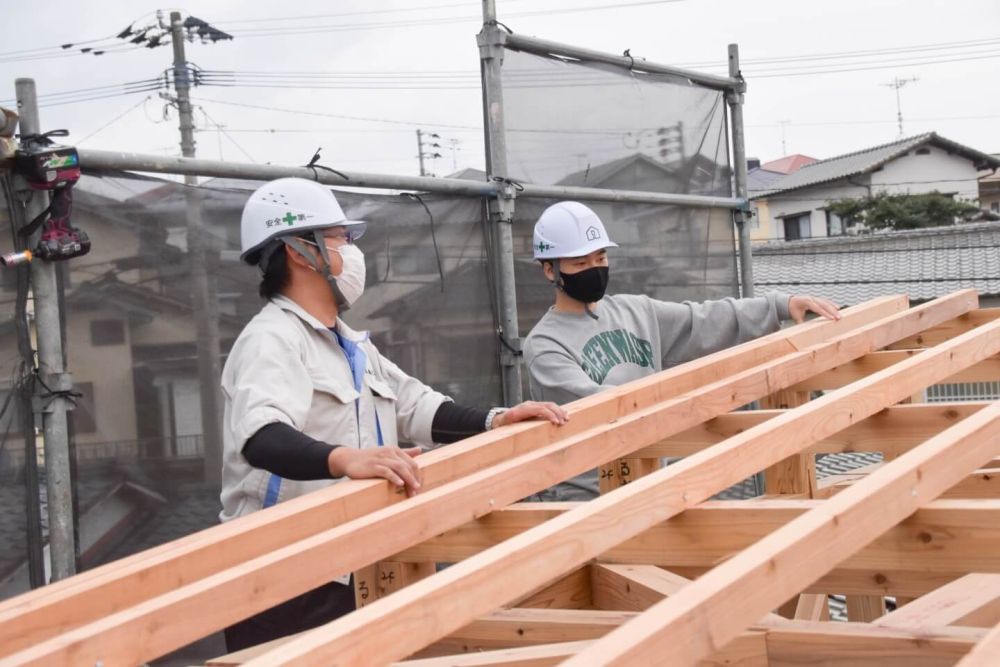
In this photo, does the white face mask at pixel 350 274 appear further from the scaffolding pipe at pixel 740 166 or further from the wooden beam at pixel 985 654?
the scaffolding pipe at pixel 740 166

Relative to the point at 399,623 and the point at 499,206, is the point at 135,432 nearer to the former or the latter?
the point at 499,206

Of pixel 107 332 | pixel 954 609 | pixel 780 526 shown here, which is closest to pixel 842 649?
pixel 780 526

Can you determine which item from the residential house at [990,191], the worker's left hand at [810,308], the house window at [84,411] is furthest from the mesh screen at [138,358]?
the residential house at [990,191]

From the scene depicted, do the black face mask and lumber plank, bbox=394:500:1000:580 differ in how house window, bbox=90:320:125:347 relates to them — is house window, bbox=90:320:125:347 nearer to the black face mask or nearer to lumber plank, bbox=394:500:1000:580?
lumber plank, bbox=394:500:1000:580

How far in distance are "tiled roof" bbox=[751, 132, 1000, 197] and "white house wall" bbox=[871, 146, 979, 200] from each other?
16.3 inches

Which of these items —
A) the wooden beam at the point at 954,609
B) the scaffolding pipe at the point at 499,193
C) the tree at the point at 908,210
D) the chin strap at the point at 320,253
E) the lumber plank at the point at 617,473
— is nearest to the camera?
the wooden beam at the point at 954,609

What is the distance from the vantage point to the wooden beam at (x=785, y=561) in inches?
59.4

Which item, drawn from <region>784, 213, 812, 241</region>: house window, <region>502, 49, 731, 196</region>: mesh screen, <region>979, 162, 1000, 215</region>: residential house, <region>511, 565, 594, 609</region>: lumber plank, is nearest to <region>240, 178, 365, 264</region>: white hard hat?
<region>511, 565, 594, 609</region>: lumber plank

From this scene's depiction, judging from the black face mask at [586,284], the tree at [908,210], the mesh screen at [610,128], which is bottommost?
the black face mask at [586,284]

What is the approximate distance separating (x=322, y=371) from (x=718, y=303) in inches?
92.1

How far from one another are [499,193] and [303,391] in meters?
2.39

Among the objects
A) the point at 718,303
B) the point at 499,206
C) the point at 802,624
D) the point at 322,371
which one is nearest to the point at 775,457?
the point at 802,624

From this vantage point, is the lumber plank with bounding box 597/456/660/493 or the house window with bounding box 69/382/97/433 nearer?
the house window with bounding box 69/382/97/433

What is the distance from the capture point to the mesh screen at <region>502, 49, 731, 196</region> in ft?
17.6
